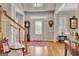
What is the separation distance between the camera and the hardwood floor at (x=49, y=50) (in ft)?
8.59

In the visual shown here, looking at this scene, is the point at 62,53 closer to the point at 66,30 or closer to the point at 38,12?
the point at 66,30

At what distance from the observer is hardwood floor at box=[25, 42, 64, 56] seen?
2619 millimetres

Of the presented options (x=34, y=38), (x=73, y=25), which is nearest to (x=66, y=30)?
(x=73, y=25)

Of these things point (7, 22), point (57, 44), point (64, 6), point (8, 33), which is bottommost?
point (57, 44)

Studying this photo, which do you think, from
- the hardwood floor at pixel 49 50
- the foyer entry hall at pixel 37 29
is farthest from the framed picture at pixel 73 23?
the hardwood floor at pixel 49 50

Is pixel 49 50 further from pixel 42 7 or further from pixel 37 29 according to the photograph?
pixel 42 7

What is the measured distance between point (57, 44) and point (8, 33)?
2.38 feet

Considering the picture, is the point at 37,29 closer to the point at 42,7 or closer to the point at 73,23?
the point at 42,7

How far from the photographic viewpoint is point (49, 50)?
2631mm

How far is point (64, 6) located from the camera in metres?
2.63

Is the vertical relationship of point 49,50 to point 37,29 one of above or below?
below

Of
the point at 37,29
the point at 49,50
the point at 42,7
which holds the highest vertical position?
the point at 42,7

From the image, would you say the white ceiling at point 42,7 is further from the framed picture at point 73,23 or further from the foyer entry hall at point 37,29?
the framed picture at point 73,23

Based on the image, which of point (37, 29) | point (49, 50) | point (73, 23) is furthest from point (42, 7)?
point (49, 50)
